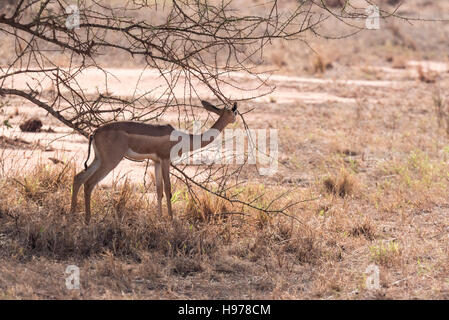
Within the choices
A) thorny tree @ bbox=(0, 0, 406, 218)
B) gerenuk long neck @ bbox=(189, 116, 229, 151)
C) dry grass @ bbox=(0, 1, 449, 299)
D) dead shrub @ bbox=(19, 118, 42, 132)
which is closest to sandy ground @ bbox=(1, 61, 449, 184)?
dead shrub @ bbox=(19, 118, 42, 132)

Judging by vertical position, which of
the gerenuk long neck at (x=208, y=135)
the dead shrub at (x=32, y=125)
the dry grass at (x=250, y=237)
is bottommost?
the dry grass at (x=250, y=237)

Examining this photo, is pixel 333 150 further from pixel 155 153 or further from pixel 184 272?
pixel 184 272

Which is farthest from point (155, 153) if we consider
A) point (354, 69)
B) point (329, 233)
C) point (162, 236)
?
point (354, 69)

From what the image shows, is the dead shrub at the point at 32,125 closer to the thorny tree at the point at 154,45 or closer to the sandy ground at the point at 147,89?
the sandy ground at the point at 147,89

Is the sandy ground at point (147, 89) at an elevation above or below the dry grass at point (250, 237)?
above

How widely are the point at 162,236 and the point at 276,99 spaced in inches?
349

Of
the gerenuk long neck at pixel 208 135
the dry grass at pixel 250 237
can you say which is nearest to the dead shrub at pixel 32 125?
the dry grass at pixel 250 237

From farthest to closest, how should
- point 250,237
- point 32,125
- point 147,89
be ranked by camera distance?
point 147,89 → point 32,125 → point 250,237

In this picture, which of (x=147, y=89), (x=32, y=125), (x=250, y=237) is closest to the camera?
(x=250, y=237)

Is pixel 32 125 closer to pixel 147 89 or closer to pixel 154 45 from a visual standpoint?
pixel 147 89

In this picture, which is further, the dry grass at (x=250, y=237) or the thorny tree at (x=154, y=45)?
the thorny tree at (x=154, y=45)

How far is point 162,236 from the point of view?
20.3 feet

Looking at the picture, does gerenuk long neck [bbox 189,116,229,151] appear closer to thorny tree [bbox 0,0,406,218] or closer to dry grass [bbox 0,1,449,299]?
thorny tree [bbox 0,0,406,218]

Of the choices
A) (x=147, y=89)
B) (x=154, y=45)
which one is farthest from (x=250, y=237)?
(x=147, y=89)
